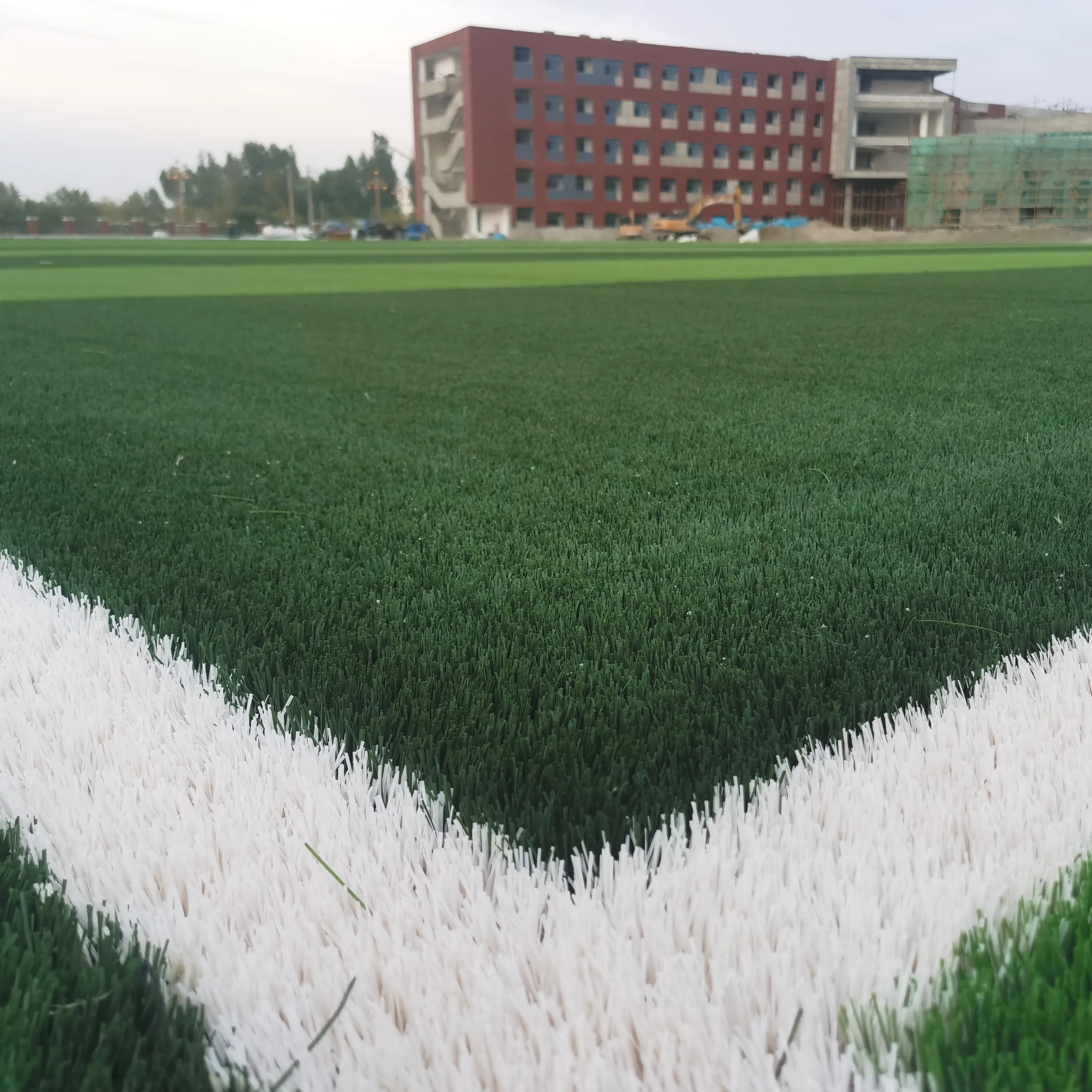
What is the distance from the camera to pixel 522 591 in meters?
1.87

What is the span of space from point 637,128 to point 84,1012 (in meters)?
69.5

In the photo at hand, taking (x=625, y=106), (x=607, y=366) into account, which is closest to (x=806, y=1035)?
(x=607, y=366)

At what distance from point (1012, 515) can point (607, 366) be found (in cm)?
325

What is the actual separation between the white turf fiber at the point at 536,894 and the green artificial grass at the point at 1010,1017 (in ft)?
0.09

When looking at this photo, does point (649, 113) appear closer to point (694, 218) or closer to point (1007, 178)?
point (694, 218)

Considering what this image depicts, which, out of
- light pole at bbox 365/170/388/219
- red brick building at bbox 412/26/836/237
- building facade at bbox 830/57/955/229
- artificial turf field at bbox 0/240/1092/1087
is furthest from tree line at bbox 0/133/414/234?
artificial turf field at bbox 0/240/1092/1087

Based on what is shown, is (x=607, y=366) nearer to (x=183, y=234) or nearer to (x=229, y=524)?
(x=229, y=524)

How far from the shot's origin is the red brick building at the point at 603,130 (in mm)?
60031

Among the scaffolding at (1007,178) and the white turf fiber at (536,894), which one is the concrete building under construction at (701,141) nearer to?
the scaffolding at (1007,178)

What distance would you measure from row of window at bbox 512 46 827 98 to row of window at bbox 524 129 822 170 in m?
3.47

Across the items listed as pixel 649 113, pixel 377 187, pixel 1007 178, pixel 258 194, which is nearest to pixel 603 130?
pixel 649 113

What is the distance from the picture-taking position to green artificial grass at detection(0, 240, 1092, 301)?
Answer: 14.0 meters

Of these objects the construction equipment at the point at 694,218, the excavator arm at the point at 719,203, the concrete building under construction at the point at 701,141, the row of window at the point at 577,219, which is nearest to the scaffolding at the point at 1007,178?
the concrete building under construction at the point at 701,141

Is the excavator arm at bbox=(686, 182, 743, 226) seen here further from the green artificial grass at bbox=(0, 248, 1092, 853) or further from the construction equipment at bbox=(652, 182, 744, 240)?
the green artificial grass at bbox=(0, 248, 1092, 853)
